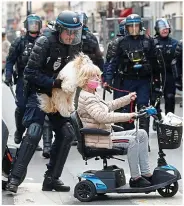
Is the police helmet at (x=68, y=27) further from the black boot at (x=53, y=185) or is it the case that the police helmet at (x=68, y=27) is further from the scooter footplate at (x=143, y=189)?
the scooter footplate at (x=143, y=189)

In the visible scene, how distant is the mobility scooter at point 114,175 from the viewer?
773 centimetres

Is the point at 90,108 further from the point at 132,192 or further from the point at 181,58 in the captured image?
the point at 181,58

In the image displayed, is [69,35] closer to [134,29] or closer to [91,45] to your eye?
[134,29]

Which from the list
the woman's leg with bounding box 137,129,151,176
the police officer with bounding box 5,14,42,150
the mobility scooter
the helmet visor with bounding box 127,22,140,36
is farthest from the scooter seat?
the helmet visor with bounding box 127,22,140,36

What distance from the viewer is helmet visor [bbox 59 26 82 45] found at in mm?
7871

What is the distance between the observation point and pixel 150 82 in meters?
11.1

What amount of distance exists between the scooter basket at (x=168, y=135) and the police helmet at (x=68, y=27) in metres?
1.22

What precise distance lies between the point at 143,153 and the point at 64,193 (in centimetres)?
95

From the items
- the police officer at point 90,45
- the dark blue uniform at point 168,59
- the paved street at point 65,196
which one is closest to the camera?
the paved street at point 65,196

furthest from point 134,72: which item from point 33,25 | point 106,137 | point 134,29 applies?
point 106,137

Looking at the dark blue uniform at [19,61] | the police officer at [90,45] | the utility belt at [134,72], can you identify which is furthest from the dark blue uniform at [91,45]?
the dark blue uniform at [19,61]

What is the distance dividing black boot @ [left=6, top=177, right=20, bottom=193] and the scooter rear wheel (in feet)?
1.92

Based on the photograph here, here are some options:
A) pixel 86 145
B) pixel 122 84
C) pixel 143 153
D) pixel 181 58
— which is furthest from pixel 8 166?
pixel 181 58

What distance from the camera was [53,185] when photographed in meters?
8.17
